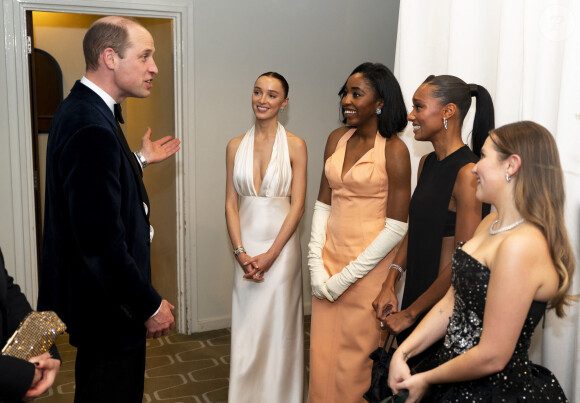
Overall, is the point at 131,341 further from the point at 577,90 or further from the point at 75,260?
the point at 577,90

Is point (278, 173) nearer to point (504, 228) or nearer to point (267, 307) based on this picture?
point (267, 307)

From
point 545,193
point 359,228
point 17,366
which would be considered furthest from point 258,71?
point 17,366

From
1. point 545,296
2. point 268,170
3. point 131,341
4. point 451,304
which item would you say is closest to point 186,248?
point 268,170

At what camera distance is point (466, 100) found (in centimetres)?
239

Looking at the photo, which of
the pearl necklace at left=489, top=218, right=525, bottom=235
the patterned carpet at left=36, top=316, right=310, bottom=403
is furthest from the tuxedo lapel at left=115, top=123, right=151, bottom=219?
the patterned carpet at left=36, top=316, right=310, bottom=403

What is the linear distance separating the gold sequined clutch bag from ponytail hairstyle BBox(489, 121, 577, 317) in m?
1.39

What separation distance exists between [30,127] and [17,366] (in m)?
2.90

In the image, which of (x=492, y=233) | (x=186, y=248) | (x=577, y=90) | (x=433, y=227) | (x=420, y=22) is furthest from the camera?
(x=186, y=248)

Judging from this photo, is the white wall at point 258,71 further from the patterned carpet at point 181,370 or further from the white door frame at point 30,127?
the patterned carpet at point 181,370

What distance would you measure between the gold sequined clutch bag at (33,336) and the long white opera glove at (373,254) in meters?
1.44

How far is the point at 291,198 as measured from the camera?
3.36m

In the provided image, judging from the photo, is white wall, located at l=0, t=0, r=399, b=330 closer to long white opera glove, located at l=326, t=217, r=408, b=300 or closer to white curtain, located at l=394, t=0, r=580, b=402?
white curtain, located at l=394, t=0, r=580, b=402

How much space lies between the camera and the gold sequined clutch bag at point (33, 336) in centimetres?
161

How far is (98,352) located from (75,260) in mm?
356
